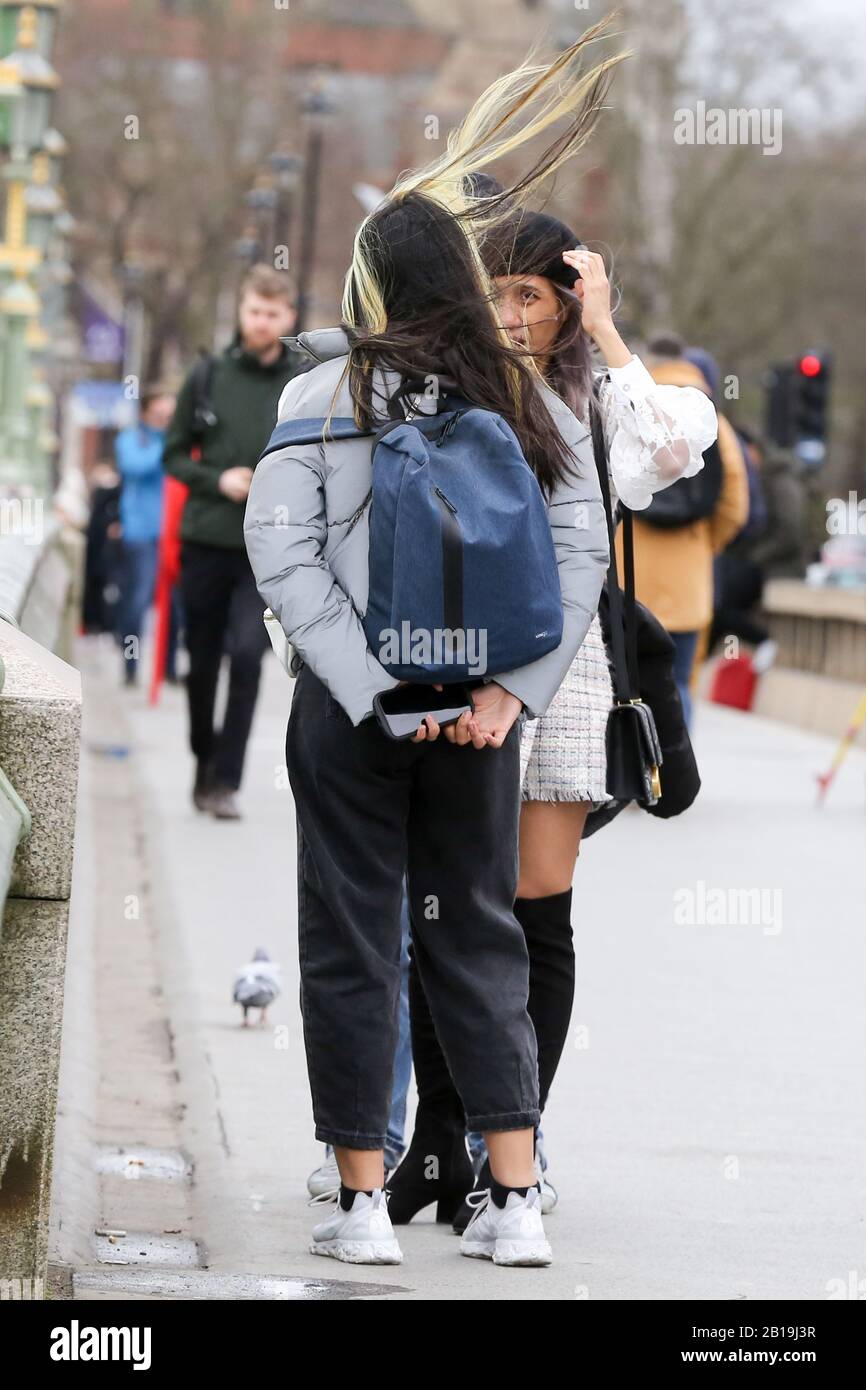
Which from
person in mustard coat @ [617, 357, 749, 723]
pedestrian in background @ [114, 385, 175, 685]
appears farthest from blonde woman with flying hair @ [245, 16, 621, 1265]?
pedestrian in background @ [114, 385, 175, 685]

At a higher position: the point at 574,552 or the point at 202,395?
the point at 202,395

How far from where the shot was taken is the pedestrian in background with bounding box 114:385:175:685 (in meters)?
19.6

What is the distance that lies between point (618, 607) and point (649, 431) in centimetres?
35

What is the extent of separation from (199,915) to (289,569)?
4552 mm

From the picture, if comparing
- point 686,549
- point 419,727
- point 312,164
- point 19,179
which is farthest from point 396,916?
point 312,164

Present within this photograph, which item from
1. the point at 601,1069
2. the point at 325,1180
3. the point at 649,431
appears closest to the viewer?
the point at 649,431

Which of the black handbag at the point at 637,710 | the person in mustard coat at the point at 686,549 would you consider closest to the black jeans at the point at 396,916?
the black handbag at the point at 637,710

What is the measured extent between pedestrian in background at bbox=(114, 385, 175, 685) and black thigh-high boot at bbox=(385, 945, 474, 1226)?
14.4 m

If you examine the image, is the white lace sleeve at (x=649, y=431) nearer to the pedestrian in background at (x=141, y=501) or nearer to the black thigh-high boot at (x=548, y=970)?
the black thigh-high boot at (x=548, y=970)

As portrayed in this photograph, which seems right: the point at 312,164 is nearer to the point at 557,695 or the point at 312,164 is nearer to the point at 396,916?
the point at 557,695

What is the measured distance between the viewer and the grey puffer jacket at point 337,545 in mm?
4383

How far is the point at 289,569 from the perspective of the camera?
443 centimetres

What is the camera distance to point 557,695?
191 inches

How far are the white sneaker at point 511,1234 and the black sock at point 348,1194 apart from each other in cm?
20
